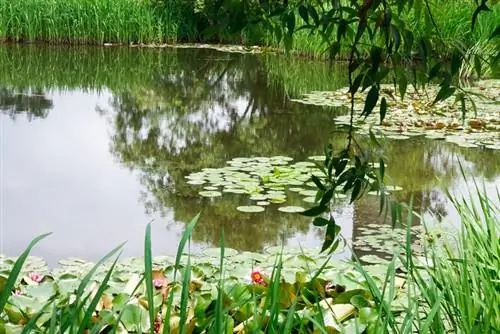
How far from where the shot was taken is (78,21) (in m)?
11.7

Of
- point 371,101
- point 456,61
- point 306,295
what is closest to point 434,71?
point 456,61

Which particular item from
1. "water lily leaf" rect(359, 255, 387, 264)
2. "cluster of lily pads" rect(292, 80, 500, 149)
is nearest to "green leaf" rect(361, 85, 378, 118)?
"water lily leaf" rect(359, 255, 387, 264)

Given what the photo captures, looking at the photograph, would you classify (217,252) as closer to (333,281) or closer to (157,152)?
(333,281)

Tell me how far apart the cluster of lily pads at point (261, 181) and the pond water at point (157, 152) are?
81 mm

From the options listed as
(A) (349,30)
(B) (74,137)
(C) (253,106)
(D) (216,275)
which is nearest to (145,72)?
(C) (253,106)

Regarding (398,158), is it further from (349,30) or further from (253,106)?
(349,30)

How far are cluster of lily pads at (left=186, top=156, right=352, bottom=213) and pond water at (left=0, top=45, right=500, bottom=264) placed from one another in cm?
8

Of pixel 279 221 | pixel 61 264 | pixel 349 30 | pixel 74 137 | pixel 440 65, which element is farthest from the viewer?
pixel 74 137

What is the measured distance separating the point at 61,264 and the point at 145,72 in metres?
6.42

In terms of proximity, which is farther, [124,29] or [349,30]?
[124,29]

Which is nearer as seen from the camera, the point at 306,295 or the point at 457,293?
the point at 457,293

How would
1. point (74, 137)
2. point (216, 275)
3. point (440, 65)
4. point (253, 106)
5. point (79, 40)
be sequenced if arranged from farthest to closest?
point (79, 40) → point (253, 106) → point (74, 137) → point (216, 275) → point (440, 65)

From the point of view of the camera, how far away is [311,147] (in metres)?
5.55

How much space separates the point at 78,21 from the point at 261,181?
317 inches
